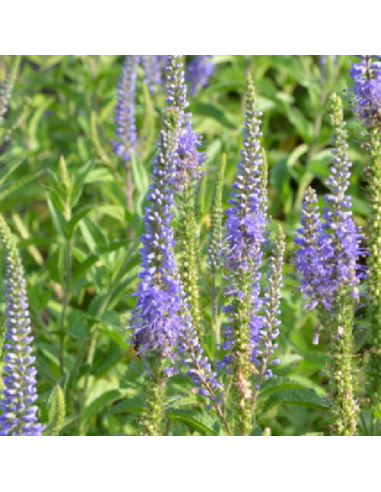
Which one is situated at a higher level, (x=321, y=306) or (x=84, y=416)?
(x=321, y=306)

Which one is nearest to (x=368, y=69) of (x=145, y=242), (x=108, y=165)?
(x=145, y=242)

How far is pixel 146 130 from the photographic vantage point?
447 cm

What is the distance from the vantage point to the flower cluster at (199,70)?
563 centimetres

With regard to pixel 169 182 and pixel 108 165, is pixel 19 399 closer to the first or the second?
pixel 169 182

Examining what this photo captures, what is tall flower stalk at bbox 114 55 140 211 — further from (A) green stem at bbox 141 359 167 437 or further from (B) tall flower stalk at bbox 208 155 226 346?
(A) green stem at bbox 141 359 167 437

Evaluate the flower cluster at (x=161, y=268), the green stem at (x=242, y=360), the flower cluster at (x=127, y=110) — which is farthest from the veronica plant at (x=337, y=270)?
the flower cluster at (x=127, y=110)

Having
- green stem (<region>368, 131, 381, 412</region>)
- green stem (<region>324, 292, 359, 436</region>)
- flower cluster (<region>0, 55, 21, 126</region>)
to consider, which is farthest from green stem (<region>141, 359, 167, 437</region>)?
flower cluster (<region>0, 55, 21, 126</region>)

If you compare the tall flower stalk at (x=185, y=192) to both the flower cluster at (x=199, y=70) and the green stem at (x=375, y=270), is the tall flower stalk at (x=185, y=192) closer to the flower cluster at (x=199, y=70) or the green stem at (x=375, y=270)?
the green stem at (x=375, y=270)

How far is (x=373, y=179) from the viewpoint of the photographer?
2.79 meters

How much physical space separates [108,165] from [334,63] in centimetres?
191

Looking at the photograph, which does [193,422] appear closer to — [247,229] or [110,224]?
[247,229]

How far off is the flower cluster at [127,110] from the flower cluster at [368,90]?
173 centimetres

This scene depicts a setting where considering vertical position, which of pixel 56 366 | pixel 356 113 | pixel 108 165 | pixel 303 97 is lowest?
pixel 56 366

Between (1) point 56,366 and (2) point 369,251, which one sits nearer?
(2) point 369,251
